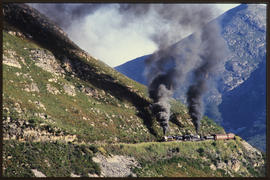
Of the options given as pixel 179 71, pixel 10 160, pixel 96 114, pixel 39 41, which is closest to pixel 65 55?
pixel 39 41

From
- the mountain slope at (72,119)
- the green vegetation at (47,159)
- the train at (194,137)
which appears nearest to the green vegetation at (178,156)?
the mountain slope at (72,119)

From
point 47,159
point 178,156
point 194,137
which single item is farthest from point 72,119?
point 194,137

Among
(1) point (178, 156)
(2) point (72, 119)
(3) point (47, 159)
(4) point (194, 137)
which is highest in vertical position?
(2) point (72, 119)

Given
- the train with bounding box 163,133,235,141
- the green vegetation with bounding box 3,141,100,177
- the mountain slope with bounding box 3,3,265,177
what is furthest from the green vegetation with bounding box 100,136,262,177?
the green vegetation with bounding box 3,141,100,177

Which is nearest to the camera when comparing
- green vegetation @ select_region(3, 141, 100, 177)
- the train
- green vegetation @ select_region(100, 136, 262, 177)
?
green vegetation @ select_region(3, 141, 100, 177)

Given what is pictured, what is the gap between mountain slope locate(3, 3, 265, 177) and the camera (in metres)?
54.5

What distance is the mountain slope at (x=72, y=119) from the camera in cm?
5447

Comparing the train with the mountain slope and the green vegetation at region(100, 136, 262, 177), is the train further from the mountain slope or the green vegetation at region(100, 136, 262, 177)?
the mountain slope

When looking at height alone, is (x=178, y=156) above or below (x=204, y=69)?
below

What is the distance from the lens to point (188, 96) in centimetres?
11131

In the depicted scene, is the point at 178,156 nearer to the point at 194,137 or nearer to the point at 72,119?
the point at 194,137

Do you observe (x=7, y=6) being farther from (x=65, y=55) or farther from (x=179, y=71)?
(x=179, y=71)

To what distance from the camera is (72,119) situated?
70750mm

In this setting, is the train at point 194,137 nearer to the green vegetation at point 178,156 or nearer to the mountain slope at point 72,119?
the green vegetation at point 178,156
